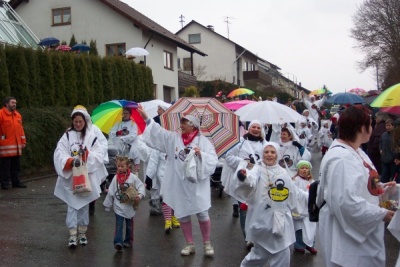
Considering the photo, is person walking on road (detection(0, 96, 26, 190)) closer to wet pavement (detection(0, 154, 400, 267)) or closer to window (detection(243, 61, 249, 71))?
wet pavement (detection(0, 154, 400, 267))

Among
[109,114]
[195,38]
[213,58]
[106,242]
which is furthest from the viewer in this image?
[213,58]

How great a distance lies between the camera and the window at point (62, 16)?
32500mm

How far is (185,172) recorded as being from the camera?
710cm

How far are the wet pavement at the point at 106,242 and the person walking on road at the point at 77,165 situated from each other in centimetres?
37

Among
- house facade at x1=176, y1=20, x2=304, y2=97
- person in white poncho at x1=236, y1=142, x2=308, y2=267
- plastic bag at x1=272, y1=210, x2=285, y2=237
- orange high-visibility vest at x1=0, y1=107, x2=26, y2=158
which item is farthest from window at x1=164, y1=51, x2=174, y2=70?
plastic bag at x1=272, y1=210, x2=285, y2=237

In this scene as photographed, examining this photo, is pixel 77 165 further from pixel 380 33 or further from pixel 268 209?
pixel 380 33

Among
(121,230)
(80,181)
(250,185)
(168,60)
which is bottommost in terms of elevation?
(121,230)

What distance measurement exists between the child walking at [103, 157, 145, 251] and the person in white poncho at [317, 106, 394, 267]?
12.7 ft

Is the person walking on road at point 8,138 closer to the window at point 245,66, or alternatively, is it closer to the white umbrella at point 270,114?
the white umbrella at point 270,114

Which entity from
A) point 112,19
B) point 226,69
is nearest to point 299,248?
point 112,19

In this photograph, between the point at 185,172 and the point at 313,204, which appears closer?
the point at 313,204

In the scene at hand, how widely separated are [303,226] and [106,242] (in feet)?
9.46

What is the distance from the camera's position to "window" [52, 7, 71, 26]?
3250 centimetres

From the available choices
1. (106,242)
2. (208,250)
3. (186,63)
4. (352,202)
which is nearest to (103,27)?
(186,63)
